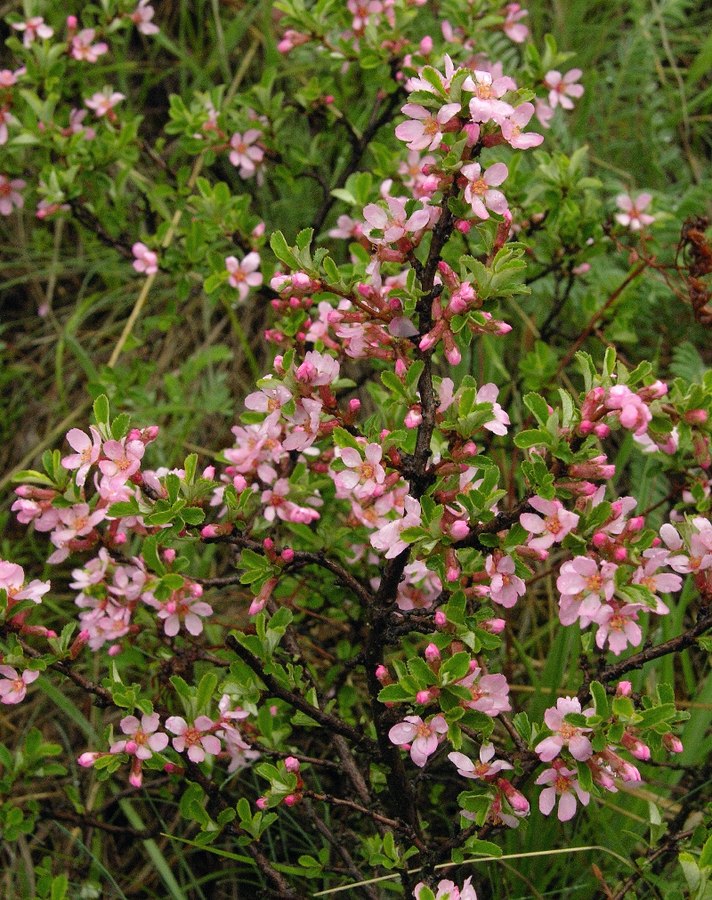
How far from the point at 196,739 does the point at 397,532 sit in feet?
2.08

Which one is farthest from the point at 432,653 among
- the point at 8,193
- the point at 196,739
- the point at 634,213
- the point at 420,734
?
the point at 8,193

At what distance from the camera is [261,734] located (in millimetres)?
2027

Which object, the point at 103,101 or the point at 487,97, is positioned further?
the point at 103,101

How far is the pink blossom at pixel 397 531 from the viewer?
152 cm

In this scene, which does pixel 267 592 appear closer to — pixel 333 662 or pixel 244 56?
pixel 333 662

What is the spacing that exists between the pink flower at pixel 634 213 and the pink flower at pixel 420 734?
1.75 m

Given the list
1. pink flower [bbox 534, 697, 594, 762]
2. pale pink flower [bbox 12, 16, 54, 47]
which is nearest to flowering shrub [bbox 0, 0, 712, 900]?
pink flower [bbox 534, 697, 594, 762]

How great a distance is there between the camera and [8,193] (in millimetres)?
2982

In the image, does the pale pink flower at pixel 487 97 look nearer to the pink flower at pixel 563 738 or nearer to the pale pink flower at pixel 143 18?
the pink flower at pixel 563 738

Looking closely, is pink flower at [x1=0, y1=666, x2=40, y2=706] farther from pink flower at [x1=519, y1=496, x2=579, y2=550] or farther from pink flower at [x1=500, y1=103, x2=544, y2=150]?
pink flower at [x1=500, y1=103, x2=544, y2=150]

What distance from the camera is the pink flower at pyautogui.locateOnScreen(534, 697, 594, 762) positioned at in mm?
1551

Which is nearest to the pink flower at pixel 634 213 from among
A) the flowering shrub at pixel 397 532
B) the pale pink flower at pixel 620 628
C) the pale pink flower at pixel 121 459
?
the flowering shrub at pixel 397 532

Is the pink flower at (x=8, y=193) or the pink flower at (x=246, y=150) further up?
the pink flower at (x=246, y=150)

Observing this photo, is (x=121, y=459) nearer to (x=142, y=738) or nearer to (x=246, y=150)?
(x=142, y=738)
